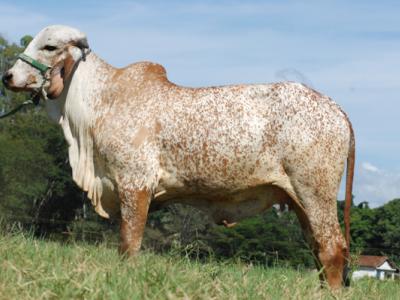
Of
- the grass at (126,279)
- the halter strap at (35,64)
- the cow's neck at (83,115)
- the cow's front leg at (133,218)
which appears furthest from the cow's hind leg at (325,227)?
the halter strap at (35,64)

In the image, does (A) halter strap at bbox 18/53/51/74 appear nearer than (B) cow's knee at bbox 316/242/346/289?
No

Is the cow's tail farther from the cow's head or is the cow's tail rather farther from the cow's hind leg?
the cow's head

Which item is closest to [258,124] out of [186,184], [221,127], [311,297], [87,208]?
[221,127]

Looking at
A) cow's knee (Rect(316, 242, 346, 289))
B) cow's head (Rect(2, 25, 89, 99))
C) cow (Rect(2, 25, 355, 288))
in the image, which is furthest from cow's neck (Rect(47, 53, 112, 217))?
cow's knee (Rect(316, 242, 346, 289))

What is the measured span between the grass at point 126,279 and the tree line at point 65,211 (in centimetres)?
2149

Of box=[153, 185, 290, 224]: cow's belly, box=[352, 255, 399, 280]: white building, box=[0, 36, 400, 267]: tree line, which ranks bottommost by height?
box=[0, 36, 400, 267]: tree line

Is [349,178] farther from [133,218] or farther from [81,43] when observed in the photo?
[81,43]

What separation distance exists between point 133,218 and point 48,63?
1.69m

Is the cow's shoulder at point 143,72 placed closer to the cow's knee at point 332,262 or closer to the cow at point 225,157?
the cow at point 225,157

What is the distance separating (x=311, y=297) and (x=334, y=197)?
153 cm

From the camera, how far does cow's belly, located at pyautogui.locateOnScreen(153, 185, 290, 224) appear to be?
795cm

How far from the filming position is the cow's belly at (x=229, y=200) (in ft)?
26.1

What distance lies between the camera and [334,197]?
7.89 meters

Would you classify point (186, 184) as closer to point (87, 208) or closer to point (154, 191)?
point (154, 191)
